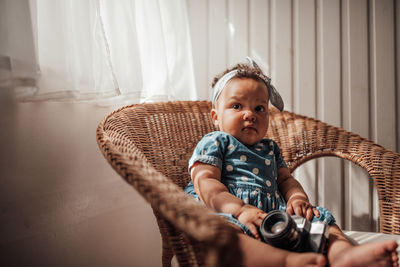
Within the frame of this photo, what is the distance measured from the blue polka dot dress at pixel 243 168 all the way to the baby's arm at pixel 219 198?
1.1 inches

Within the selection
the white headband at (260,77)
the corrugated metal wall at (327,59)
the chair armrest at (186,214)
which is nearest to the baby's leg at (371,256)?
the chair armrest at (186,214)

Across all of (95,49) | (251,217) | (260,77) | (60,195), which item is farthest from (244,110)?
(60,195)

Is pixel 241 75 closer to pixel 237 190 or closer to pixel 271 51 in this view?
pixel 237 190

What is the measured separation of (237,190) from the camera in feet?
2.60

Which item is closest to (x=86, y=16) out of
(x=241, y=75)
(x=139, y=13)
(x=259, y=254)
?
(x=139, y=13)

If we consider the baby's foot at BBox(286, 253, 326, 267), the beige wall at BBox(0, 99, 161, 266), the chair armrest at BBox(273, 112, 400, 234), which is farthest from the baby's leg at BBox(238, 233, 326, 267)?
the beige wall at BBox(0, 99, 161, 266)

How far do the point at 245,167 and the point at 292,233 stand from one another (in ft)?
1.11

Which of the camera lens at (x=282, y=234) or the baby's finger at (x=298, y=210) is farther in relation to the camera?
the baby's finger at (x=298, y=210)

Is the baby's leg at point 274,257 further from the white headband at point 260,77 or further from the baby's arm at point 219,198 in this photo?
the white headband at point 260,77

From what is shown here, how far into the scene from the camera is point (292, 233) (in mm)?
514

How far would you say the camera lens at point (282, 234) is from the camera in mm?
510

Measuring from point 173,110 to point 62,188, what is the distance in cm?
44

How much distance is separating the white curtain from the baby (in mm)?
230

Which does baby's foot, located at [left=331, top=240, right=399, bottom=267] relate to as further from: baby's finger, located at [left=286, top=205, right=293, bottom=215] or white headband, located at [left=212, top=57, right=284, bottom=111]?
white headband, located at [left=212, top=57, right=284, bottom=111]
